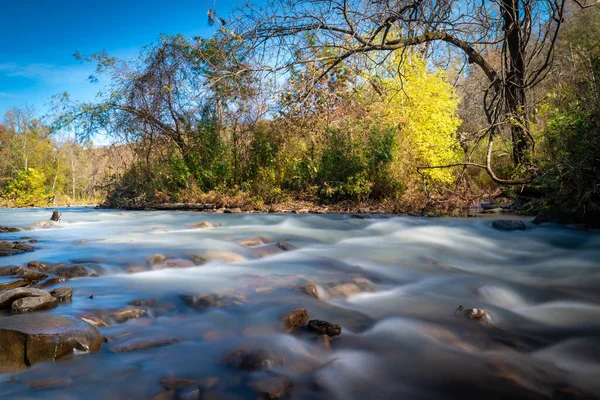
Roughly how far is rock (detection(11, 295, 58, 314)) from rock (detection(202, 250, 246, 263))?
6.28 feet

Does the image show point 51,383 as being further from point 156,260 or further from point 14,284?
point 156,260

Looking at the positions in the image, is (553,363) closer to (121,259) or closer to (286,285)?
(286,285)

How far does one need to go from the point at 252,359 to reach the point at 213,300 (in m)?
1.09

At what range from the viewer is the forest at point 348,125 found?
6391 millimetres

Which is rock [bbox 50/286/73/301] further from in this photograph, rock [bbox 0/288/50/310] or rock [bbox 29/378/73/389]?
rock [bbox 29/378/73/389]

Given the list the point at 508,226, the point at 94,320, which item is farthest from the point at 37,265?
A: the point at 508,226

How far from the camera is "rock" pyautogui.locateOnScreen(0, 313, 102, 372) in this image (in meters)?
2.02

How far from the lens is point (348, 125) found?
1104cm

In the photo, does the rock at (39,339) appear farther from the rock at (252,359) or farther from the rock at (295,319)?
→ the rock at (295,319)

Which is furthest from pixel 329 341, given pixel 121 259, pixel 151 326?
pixel 121 259

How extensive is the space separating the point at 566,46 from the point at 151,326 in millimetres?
22987

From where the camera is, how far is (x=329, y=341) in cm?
244

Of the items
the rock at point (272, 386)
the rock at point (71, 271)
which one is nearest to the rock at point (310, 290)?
the rock at point (272, 386)

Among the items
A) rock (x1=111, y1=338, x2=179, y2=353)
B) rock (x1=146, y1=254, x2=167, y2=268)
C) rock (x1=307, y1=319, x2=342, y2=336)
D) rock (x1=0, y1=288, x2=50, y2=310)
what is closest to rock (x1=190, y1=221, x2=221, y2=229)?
rock (x1=146, y1=254, x2=167, y2=268)
